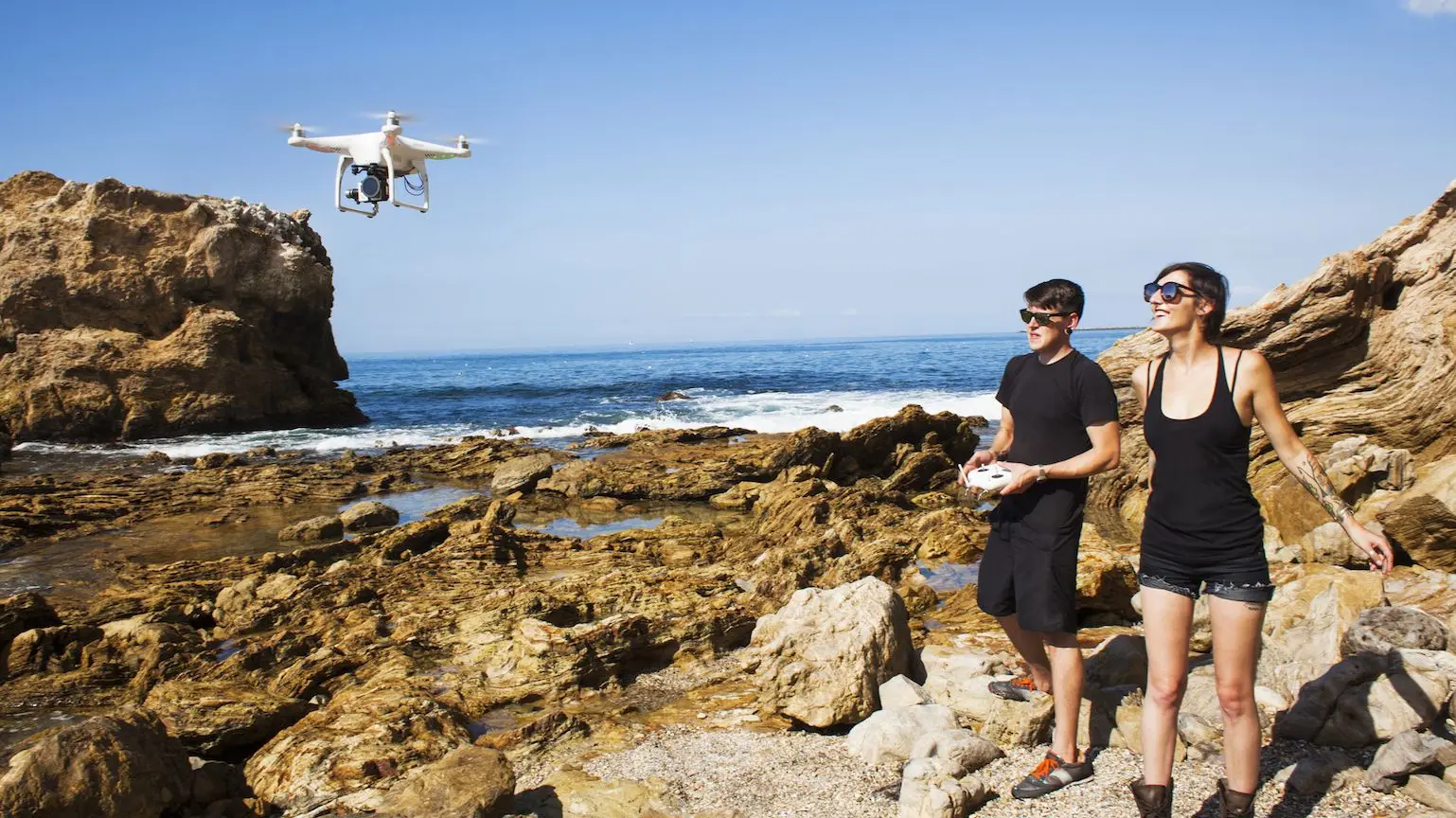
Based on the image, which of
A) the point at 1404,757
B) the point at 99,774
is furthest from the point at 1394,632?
the point at 99,774

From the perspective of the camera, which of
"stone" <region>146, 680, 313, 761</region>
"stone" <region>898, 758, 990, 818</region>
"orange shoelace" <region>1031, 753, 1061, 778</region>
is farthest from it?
"stone" <region>146, 680, 313, 761</region>

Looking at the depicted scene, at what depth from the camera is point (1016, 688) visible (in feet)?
15.2

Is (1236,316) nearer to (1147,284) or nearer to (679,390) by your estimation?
(1147,284)

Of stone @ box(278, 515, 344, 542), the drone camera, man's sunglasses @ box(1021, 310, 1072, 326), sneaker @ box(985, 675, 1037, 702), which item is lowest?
stone @ box(278, 515, 344, 542)

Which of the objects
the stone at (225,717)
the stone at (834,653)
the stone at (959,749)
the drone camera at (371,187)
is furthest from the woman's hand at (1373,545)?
the drone camera at (371,187)

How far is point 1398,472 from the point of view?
8.40 meters

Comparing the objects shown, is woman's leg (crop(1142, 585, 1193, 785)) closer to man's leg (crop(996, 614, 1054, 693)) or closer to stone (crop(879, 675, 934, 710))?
man's leg (crop(996, 614, 1054, 693))

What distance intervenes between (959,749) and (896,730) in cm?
43

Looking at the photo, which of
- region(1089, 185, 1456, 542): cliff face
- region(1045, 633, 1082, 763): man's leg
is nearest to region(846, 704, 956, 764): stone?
region(1045, 633, 1082, 763): man's leg

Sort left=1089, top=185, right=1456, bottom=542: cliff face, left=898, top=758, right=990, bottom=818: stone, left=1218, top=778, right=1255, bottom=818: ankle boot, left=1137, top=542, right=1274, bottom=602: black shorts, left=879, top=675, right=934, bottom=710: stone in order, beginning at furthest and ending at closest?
left=1089, top=185, right=1456, bottom=542: cliff face < left=879, top=675, right=934, bottom=710: stone < left=898, top=758, right=990, bottom=818: stone < left=1218, top=778, right=1255, bottom=818: ankle boot < left=1137, top=542, right=1274, bottom=602: black shorts

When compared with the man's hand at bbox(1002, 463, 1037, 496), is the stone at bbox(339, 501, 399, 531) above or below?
below

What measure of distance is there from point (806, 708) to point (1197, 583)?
8.15 feet

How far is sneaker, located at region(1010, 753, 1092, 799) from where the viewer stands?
389cm

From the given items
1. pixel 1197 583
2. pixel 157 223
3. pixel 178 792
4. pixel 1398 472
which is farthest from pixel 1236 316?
pixel 157 223
